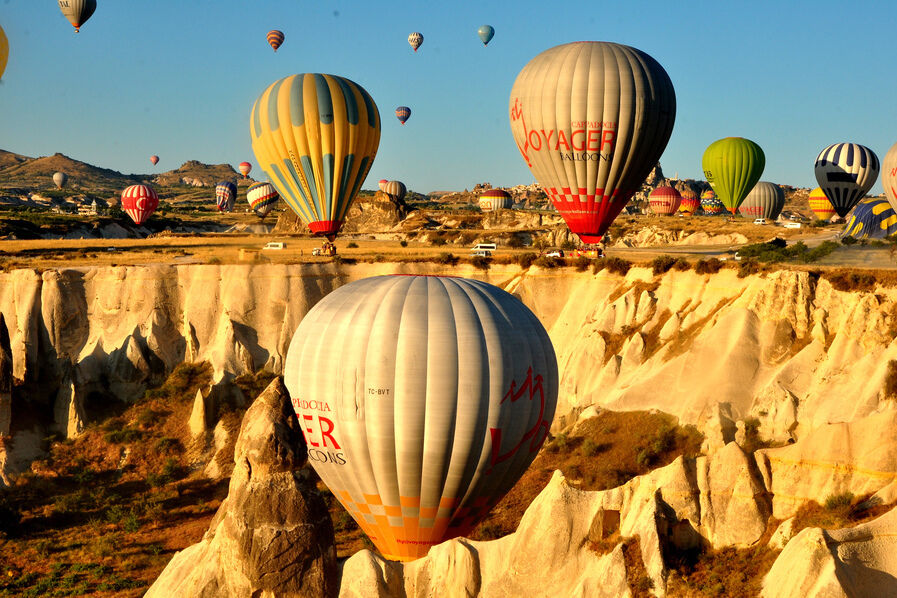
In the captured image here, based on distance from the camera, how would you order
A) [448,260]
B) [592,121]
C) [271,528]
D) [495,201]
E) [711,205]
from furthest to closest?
1. [711,205]
2. [495,201]
3. [448,260]
4. [592,121]
5. [271,528]

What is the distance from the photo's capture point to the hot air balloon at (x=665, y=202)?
133 m

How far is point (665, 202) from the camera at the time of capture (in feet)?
438

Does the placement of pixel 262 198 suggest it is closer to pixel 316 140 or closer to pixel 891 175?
pixel 316 140

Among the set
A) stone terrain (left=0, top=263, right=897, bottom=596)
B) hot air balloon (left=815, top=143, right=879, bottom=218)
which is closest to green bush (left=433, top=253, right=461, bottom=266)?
stone terrain (left=0, top=263, right=897, bottom=596)

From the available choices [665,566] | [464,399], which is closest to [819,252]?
[464,399]

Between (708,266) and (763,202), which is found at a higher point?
(763,202)

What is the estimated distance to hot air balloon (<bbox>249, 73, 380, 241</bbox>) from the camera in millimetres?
58031

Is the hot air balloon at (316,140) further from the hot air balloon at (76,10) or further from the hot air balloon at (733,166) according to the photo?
the hot air balloon at (733,166)

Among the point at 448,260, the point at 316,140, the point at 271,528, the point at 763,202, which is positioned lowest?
the point at 271,528

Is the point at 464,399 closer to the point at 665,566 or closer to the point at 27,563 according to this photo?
the point at 665,566

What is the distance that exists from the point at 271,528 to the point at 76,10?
71154mm

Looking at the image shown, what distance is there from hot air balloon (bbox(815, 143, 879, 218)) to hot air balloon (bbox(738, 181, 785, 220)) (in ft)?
60.1

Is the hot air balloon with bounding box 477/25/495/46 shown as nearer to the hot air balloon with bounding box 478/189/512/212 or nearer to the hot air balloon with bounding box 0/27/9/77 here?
the hot air balloon with bounding box 478/189/512/212

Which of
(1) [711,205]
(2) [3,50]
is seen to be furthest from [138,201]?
(1) [711,205]
